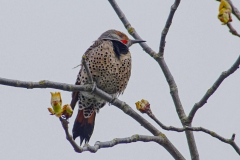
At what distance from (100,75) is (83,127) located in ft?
2.53

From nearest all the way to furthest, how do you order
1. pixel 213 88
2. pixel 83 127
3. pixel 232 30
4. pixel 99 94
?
pixel 232 30 → pixel 213 88 → pixel 99 94 → pixel 83 127

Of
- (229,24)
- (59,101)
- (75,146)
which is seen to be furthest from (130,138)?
(229,24)

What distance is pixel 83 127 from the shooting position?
5.04 metres

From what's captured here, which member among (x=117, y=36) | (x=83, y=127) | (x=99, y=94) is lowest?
(x=83, y=127)

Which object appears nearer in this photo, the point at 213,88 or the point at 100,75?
the point at 213,88

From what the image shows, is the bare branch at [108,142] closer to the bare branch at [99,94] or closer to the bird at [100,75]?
the bare branch at [99,94]

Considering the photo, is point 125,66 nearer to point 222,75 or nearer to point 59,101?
point 222,75

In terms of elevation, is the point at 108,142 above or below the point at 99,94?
below

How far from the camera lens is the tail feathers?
4.98 meters

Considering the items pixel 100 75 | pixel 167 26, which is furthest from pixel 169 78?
pixel 100 75

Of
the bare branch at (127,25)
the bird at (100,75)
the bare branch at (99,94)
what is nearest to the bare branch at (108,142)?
the bare branch at (99,94)

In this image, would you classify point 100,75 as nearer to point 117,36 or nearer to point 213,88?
point 117,36

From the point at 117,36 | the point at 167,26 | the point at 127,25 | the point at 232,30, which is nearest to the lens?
the point at 232,30

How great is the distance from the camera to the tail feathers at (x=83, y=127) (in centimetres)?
498
